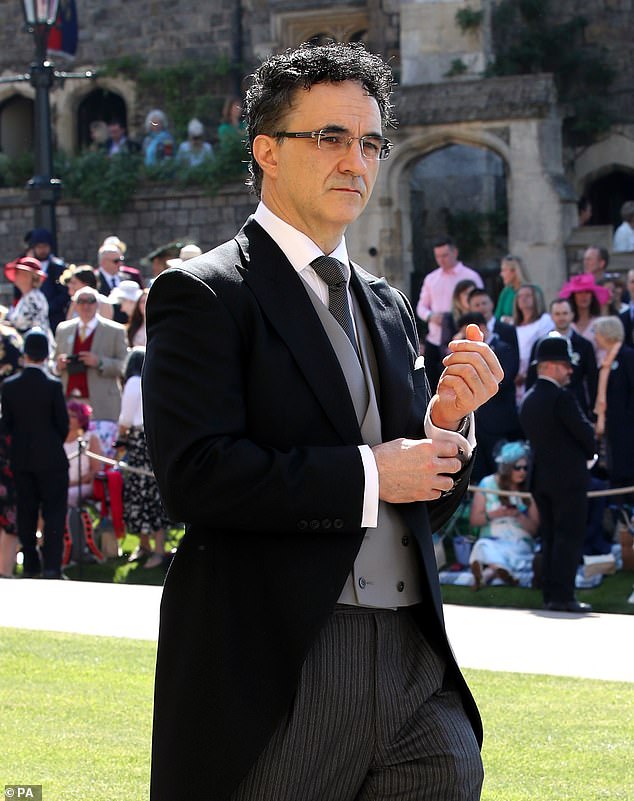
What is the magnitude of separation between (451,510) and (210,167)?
2259 centimetres

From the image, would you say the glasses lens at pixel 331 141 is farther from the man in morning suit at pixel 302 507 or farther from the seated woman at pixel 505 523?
the seated woman at pixel 505 523

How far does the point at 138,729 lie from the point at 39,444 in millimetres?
4894

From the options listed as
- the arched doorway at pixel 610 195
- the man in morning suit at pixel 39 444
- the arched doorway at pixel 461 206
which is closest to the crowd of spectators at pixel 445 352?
the man in morning suit at pixel 39 444

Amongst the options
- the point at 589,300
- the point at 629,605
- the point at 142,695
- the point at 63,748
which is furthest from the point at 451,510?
the point at 589,300

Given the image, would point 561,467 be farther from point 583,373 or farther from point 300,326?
point 300,326

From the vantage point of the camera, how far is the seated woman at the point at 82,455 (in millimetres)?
12102

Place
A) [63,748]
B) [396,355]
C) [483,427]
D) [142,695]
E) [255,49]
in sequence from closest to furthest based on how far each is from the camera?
1. [396,355]
2. [63,748]
3. [142,695]
4. [483,427]
5. [255,49]

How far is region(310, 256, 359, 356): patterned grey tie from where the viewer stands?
309 cm

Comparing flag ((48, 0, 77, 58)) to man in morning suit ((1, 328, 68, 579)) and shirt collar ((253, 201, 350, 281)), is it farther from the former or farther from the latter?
shirt collar ((253, 201, 350, 281))

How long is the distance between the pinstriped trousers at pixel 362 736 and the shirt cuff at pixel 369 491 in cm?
18

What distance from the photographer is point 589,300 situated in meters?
11.8

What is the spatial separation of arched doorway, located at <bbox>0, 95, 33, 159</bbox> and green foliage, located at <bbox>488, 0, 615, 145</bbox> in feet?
40.7

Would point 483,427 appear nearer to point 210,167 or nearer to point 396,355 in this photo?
point 396,355

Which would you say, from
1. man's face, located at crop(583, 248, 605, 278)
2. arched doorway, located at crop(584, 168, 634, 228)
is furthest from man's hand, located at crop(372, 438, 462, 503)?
arched doorway, located at crop(584, 168, 634, 228)
